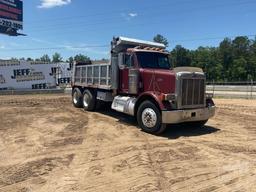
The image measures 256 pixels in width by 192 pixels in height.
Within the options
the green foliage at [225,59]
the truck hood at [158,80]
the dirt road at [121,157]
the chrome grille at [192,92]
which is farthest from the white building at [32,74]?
the green foliage at [225,59]

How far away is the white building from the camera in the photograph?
3328 centimetres

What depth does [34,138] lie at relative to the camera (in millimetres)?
10461

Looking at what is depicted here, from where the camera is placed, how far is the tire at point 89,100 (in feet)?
54.2

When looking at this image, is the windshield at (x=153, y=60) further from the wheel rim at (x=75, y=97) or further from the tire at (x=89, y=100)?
the wheel rim at (x=75, y=97)

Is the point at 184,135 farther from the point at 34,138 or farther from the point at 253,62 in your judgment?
the point at 253,62

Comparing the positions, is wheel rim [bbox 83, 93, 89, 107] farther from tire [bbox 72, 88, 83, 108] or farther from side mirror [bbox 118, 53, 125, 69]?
side mirror [bbox 118, 53, 125, 69]

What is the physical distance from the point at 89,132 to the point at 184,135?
301cm

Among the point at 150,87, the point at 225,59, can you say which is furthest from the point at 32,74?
the point at 225,59

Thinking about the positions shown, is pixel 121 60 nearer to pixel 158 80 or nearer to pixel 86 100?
pixel 158 80

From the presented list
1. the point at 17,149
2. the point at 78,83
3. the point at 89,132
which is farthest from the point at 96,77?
the point at 17,149

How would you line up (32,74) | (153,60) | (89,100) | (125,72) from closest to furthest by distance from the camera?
(153,60) < (125,72) < (89,100) < (32,74)

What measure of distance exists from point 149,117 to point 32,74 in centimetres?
2529

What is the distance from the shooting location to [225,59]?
100 m

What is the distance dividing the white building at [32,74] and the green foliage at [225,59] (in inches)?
2311
